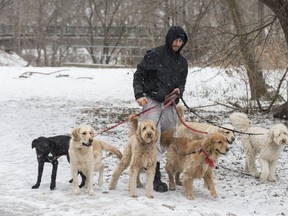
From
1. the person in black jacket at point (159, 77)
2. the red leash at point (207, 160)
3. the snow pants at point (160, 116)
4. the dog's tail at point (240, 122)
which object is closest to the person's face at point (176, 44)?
the person in black jacket at point (159, 77)

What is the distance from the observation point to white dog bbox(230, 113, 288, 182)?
22.4ft

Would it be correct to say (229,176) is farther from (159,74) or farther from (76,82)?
(76,82)

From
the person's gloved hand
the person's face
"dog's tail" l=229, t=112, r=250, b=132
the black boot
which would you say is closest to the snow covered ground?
the black boot

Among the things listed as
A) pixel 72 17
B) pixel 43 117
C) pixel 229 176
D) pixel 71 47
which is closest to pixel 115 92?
pixel 43 117

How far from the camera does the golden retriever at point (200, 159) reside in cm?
593

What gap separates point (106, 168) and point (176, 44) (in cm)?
238

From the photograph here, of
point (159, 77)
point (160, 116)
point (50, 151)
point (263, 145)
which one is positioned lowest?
point (50, 151)

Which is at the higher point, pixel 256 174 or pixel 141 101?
pixel 141 101

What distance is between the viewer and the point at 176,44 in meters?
6.24

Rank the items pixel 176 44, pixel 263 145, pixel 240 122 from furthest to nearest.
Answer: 1. pixel 240 122
2. pixel 263 145
3. pixel 176 44

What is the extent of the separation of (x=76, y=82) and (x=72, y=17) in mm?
21884

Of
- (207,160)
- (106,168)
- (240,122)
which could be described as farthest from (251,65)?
(207,160)

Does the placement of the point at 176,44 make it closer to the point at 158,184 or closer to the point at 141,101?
the point at 141,101

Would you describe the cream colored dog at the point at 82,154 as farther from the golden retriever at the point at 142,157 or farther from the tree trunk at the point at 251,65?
the tree trunk at the point at 251,65
